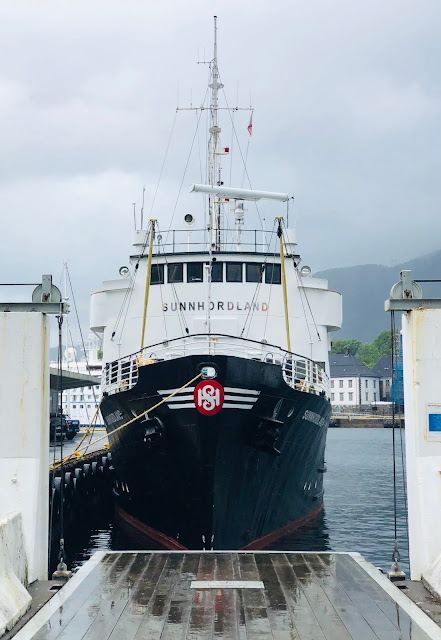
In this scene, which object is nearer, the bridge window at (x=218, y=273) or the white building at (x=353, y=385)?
the bridge window at (x=218, y=273)

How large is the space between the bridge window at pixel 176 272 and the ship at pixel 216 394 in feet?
0.09

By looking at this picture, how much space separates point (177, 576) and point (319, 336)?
1483cm

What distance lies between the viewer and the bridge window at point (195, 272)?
2264 centimetres

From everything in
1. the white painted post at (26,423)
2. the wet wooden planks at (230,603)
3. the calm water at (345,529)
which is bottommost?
the calm water at (345,529)

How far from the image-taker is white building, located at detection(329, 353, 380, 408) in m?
155

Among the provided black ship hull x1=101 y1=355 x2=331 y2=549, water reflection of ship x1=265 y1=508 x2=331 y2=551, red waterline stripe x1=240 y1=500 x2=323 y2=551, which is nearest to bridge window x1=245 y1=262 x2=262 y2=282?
black ship hull x1=101 y1=355 x2=331 y2=549

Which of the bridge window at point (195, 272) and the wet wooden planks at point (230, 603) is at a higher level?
the bridge window at point (195, 272)

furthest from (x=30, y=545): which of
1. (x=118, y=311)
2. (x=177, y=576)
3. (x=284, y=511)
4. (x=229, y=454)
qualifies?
(x=118, y=311)

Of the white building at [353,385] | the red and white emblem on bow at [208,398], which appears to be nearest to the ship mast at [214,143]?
the red and white emblem on bow at [208,398]

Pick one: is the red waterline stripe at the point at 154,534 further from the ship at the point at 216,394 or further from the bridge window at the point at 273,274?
the bridge window at the point at 273,274

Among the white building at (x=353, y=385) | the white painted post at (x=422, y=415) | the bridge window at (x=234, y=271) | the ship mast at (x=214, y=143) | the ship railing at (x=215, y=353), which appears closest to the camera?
the white painted post at (x=422, y=415)

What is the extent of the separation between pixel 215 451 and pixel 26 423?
627cm

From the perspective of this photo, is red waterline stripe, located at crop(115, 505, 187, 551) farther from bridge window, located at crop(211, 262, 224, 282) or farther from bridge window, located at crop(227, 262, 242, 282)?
bridge window, located at crop(227, 262, 242, 282)

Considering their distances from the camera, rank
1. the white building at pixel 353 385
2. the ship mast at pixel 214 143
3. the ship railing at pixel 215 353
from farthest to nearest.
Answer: the white building at pixel 353 385 < the ship mast at pixel 214 143 < the ship railing at pixel 215 353
